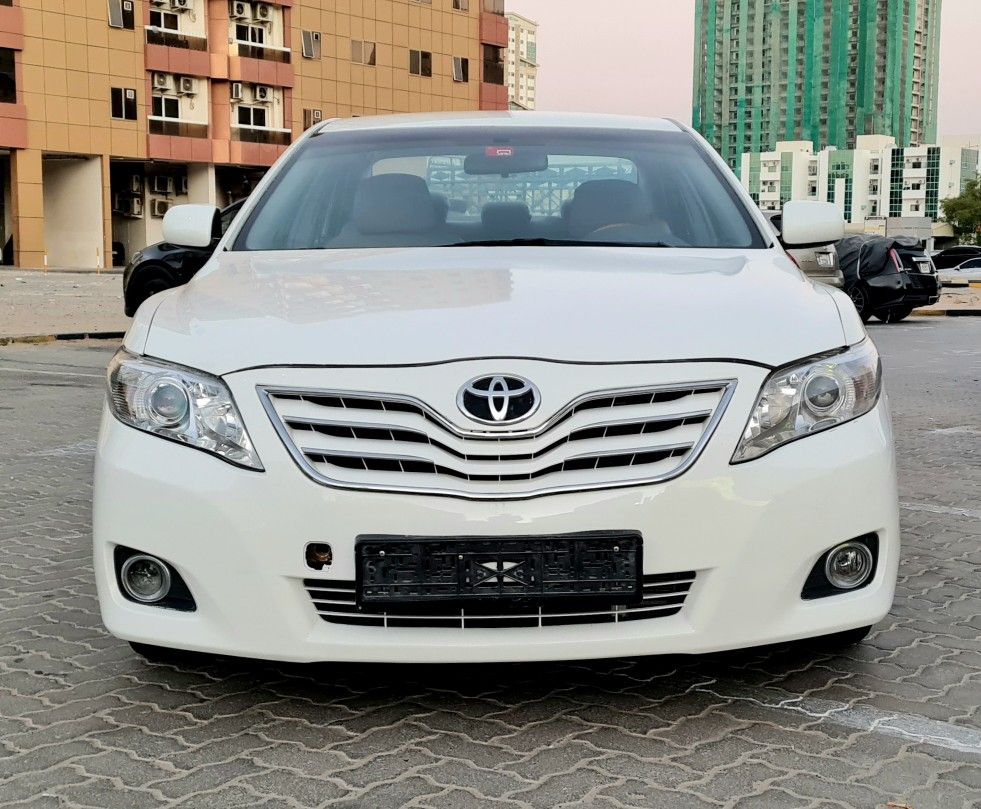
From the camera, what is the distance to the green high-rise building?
17388 cm

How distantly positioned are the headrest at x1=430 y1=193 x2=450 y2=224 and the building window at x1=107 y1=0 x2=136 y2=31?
49.9m

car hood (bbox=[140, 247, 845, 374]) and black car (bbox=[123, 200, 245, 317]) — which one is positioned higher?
car hood (bbox=[140, 247, 845, 374])

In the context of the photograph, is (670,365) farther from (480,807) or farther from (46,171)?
(46,171)

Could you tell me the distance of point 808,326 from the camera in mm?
3285

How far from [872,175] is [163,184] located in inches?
4269

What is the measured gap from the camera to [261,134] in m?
55.9

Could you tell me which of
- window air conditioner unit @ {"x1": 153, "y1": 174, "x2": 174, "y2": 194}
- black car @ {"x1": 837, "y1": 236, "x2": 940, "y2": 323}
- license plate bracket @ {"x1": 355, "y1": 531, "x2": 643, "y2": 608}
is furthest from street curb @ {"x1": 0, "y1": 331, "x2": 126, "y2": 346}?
window air conditioner unit @ {"x1": 153, "y1": 174, "x2": 174, "y2": 194}

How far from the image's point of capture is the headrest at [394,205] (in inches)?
175

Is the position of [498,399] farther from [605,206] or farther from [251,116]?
[251,116]

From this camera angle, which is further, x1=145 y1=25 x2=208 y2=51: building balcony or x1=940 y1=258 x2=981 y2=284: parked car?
x1=145 y1=25 x2=208 y2=51: building balcony

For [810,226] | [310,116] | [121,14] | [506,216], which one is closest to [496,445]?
[506,216]

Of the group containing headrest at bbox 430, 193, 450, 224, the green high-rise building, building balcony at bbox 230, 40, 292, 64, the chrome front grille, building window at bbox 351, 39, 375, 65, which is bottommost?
the chrome front grille

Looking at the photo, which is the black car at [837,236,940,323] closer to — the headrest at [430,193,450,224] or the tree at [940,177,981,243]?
the headrest at [430,193,450,224]

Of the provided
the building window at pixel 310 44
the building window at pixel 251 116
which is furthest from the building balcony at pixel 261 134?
the building window at pixel 310 44
